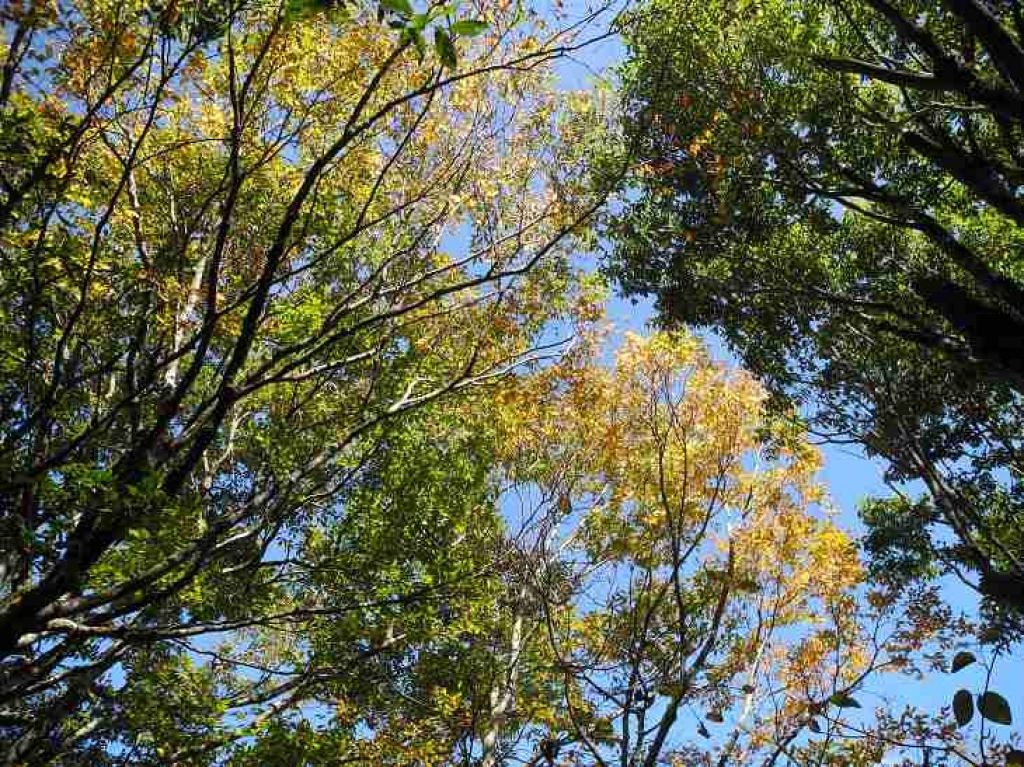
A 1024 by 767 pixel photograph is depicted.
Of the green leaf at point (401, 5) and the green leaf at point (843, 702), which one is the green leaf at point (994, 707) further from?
the green leaf at point (401, 5)

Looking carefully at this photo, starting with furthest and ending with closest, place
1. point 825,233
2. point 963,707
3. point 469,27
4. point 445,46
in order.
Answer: point 825,233 → point 963,707 → point 445,46 → point 469,27

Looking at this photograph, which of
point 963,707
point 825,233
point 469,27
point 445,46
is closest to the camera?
point 469,27

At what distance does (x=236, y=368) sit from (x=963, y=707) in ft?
10.9

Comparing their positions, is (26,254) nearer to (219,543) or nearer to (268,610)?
(219,543)

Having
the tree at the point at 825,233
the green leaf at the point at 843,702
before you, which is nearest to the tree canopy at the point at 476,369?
the tree at the point at 825,233

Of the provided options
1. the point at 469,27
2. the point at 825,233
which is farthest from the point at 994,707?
the point at 825,233

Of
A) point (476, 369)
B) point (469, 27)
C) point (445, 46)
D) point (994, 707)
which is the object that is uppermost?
point (476, 369)

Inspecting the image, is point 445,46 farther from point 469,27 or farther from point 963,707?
point 963,707

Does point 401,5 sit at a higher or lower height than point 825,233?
lower

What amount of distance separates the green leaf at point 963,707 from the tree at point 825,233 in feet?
18.1

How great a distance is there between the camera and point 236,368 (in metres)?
3.81

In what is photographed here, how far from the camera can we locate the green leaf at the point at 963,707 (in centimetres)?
209

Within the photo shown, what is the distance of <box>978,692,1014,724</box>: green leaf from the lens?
2021 mm

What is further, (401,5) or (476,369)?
(476,369)
